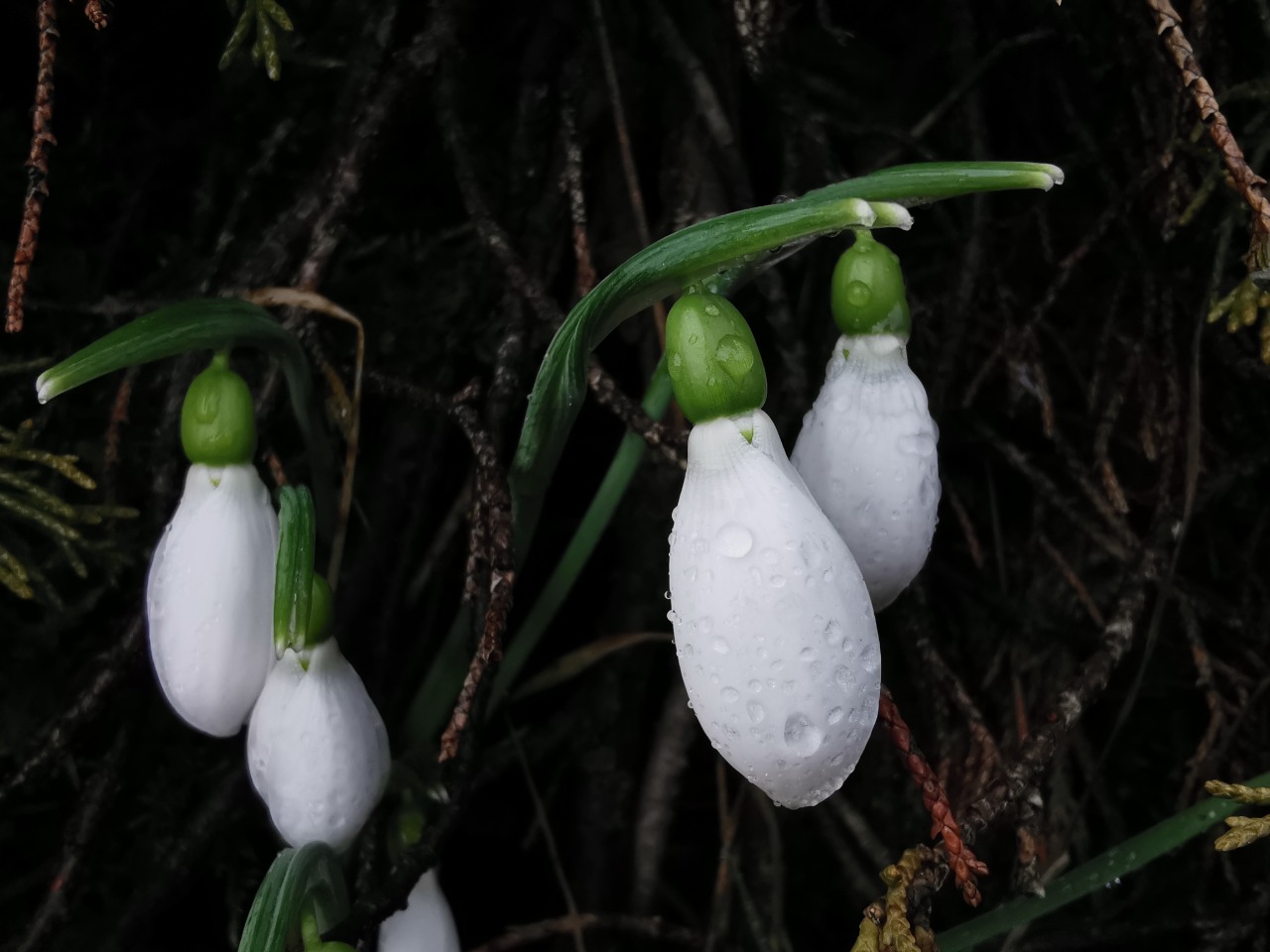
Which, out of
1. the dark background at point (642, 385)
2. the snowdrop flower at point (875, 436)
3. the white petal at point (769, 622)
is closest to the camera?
the white petal at point (769, 622)

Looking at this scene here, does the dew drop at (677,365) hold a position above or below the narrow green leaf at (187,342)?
below

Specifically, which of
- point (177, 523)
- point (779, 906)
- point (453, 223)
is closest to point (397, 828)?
point (177, 523)

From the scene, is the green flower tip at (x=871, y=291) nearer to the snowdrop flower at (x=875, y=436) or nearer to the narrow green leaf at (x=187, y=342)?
the snowdrop flower at (x=875, y=436)

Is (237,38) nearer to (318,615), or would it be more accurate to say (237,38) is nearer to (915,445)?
(318,615)

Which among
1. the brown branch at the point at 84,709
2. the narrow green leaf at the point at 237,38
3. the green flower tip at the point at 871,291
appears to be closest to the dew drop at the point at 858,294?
the green flower tip at the point at 871,291

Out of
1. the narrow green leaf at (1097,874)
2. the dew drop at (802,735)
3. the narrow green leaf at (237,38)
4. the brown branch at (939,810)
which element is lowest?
the narrow green leaf at (1097,874)

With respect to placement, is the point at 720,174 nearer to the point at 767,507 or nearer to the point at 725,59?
the point at 725,59

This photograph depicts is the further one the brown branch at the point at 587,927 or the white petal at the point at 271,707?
the brown branch at the point at 587,927
